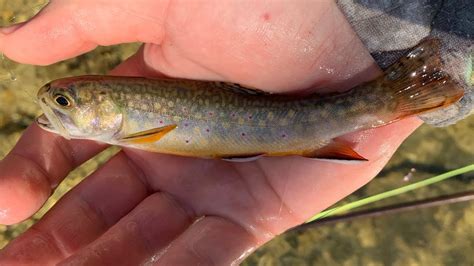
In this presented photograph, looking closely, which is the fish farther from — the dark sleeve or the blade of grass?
the blade of grass

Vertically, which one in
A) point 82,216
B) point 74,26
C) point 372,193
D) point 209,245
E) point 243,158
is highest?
point 74,26

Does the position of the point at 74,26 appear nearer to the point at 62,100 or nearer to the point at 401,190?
the point at 62,100

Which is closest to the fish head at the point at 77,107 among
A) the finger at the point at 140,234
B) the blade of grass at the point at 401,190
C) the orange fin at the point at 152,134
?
the orange fin at the point at 152,134

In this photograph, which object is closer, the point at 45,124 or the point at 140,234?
the point at 140,234

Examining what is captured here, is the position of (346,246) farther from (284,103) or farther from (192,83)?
(192,83)

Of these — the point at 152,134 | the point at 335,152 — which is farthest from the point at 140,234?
the point at 335,152

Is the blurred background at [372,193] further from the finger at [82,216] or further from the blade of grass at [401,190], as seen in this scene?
the finger at [82,216]
